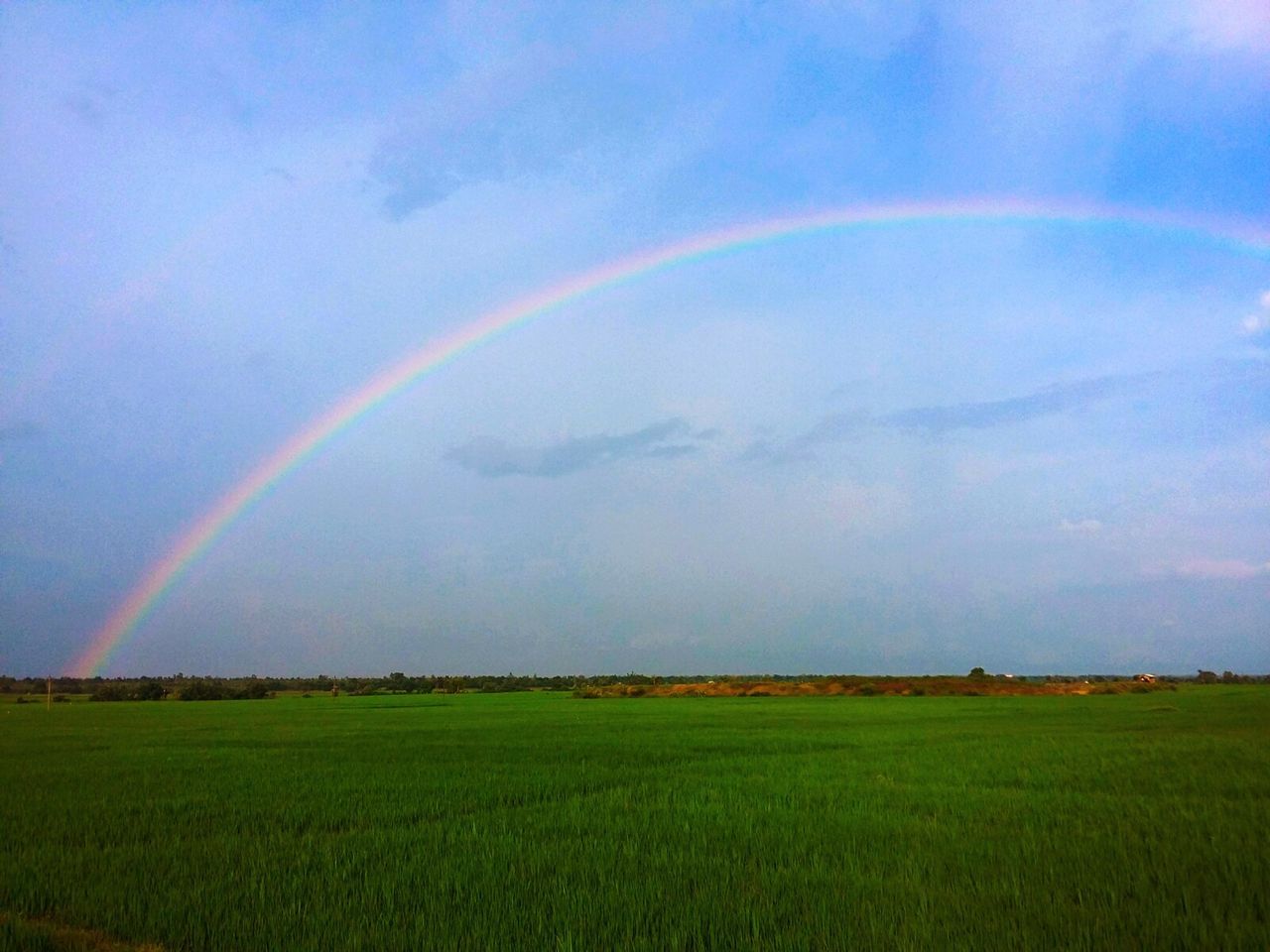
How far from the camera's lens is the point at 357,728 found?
26.7m

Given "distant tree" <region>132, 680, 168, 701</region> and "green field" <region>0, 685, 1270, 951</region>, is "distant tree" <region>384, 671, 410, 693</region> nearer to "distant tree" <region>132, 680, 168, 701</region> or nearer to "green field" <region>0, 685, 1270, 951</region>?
"distant tree" <region>132, 680, 168, 701</region>

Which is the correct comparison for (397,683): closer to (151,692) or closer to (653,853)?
(151,692)

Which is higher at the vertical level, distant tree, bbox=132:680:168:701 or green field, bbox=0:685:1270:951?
green field, bbox=0:685:1270:951

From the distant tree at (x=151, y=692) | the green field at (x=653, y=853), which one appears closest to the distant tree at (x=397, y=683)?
the distant tree at (x=151, y=692)

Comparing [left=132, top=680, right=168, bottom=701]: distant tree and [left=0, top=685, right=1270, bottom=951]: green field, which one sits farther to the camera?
[left=132, top=680, right=168, bottom=701]: distant tree

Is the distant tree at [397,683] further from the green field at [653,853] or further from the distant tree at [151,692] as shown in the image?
the green field at [653,853]

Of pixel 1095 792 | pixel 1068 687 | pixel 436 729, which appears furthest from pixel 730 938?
pixel 1068 687

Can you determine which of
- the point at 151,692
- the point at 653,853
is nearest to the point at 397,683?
the point at 151,692

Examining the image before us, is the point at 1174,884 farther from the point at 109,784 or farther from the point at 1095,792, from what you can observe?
the point at 109,784

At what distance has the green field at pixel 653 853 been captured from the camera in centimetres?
520

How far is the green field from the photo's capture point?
5.20 m

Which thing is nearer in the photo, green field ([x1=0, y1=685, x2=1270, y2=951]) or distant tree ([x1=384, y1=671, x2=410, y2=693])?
green field ([x1=0, y1=685, x2=1270, y2=951])

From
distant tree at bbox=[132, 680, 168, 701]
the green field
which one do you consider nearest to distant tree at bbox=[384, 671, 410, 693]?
distant tree at bbox=[132, 680, 168, 701]

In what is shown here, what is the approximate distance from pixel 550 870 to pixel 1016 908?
139 inches
